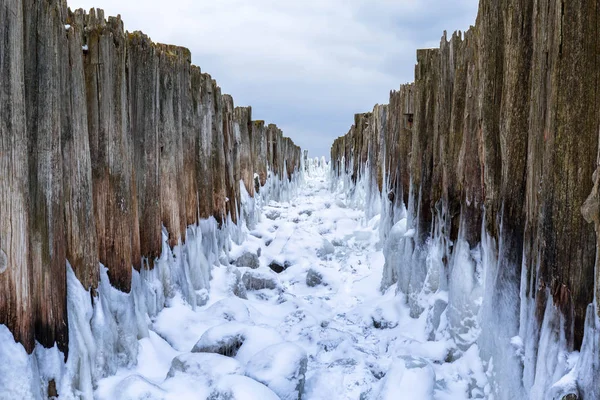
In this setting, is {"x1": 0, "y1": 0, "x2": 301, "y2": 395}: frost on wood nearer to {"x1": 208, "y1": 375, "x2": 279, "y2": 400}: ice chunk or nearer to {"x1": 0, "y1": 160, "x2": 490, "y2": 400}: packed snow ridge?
{"x1": 0, "y1": 160, "x2": 490, "y2": 400}: packed snow ridge

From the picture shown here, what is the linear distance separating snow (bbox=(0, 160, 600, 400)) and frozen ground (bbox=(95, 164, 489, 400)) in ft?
0.05

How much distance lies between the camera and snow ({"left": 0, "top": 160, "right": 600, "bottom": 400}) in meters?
3.42

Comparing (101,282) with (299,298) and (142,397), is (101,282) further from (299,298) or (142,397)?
(299,298)

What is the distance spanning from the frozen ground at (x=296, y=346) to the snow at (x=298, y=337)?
0.05ft

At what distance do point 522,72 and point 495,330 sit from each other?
6.35ft

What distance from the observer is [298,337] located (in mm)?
5996

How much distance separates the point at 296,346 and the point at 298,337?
1199 mm

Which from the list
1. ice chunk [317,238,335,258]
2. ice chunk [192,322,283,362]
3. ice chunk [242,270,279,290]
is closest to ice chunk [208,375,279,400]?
ice chunk [192,322,283,362]

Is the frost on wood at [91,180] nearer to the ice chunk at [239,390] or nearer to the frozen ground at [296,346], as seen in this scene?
the frozen ground at [296,346]

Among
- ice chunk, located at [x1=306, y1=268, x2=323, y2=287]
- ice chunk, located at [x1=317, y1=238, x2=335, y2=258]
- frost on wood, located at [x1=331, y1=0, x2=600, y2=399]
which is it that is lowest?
ice chunk, located at [x1=306, y1=268, x2=323, y2=287]

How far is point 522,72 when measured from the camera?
3625 mm

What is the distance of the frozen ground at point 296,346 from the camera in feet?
13.7

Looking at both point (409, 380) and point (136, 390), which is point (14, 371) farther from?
point (409, 380)

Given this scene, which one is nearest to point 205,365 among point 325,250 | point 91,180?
point 91,180
